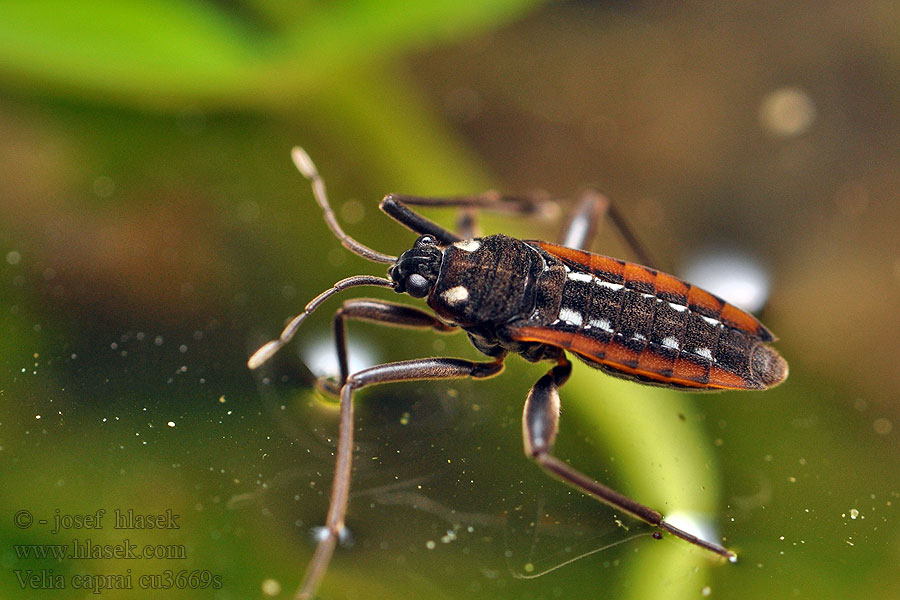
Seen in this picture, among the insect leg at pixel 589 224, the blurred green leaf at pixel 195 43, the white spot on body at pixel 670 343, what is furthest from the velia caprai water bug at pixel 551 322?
the blurred green leaf at pixel 195 43

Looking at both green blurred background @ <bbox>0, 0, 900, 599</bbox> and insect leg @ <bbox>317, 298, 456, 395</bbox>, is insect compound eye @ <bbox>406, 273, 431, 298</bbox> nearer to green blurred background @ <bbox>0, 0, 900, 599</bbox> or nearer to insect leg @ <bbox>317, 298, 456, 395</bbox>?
insect leg @ <bbox>317, 298, 456, 395</bbox>

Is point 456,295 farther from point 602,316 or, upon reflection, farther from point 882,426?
point 882,426

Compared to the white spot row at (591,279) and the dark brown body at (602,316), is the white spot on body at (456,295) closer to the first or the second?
the dark brown body at (602,316)

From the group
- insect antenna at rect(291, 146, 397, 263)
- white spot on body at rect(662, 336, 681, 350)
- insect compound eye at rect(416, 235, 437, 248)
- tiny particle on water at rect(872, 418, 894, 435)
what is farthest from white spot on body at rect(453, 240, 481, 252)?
tiny particle on water at rect(872, 418, 894, 435)

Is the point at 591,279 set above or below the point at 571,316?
above

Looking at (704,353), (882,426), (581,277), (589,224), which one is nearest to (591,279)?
(581,277)

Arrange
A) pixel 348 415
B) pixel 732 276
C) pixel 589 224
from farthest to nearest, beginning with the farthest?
pixel 732 276 < pixel 589 224 < pixel 348 415
